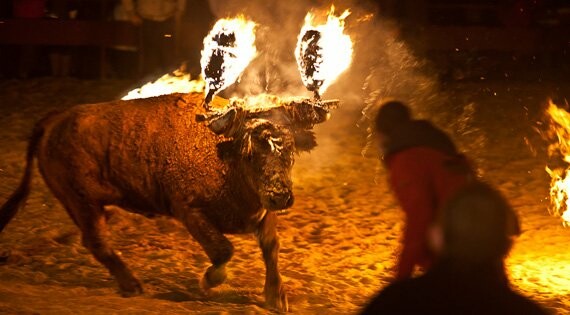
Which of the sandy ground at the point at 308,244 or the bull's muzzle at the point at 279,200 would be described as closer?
the bull's muzzle at the point at 279,200

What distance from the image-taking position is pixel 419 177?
15.8 ft

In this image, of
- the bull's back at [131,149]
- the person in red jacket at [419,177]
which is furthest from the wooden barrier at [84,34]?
the person in red jacket at [419,177]

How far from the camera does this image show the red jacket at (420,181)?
4.76 meters

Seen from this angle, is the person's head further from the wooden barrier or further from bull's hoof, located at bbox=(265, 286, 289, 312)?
the wooden barrier

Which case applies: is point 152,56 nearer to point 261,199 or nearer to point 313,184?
point 313,184

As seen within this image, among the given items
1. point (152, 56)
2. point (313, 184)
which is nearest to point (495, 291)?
point (313, 184)

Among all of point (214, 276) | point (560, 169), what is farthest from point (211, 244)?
point (560, 169)

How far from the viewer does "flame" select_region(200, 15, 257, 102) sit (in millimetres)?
7238

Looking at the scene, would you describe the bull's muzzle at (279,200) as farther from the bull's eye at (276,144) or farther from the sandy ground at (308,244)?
the sandy ground at (308,244)

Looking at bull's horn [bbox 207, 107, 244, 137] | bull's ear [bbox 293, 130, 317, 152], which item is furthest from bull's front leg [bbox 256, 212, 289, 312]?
bull's horn [bbox 207, 107, 244, 137]

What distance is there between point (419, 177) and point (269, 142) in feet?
5.77

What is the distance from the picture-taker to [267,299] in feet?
22.2

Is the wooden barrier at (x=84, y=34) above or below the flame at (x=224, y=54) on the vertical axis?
above

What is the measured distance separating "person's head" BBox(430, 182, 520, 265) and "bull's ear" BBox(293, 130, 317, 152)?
388cm
